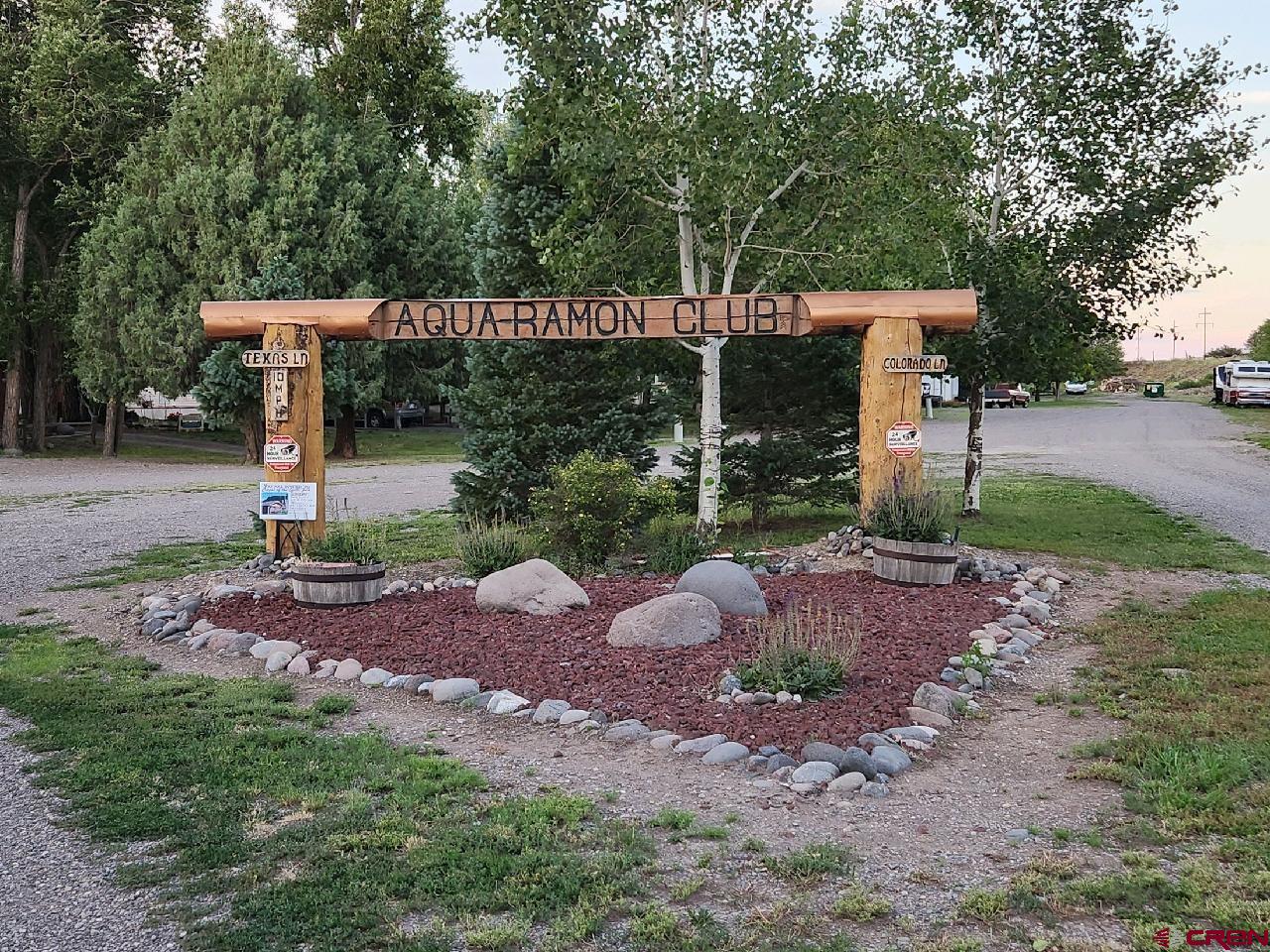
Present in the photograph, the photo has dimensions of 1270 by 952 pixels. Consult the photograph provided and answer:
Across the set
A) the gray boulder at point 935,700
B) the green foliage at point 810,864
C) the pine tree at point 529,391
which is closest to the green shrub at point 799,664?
the gray boulder at point 935,700

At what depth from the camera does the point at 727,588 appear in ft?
28.7

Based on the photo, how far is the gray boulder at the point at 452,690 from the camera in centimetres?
680

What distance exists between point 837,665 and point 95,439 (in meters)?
33.9

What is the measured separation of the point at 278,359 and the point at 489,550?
281 centimetres

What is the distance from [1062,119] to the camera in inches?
519

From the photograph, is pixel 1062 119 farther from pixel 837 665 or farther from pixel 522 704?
pixel 522 704

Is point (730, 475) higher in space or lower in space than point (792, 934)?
higher

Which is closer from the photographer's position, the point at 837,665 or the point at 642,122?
the point at 837,665

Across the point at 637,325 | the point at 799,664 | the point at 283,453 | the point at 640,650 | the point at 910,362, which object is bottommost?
the point at 640,650

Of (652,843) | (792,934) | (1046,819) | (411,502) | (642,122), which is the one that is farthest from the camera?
(411,502)

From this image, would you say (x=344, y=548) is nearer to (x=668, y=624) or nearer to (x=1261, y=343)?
(x=668, y=624)

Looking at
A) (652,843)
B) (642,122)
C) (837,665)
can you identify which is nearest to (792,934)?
(652,843)

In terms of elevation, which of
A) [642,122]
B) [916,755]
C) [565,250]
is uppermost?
[642,122]

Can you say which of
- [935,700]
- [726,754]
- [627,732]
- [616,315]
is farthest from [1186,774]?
[616,315]
